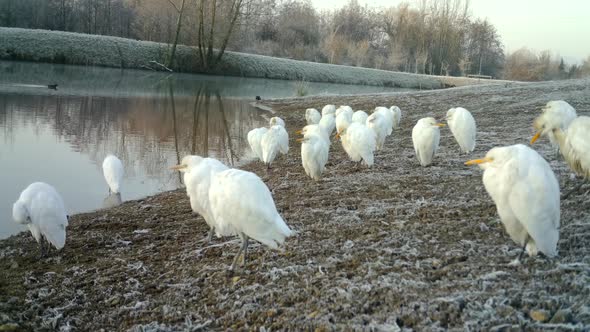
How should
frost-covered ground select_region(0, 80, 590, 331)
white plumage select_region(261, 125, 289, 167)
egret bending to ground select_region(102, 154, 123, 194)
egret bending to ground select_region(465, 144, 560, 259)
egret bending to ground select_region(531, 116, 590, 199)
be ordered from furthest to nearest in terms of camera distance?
1. white plumage select_region(261, 125, 289, 167)
2. egret bending to ground select_region(102, 154, 123, 194)
3. egret bending to ground select_region(531, 116, 590, 199)
4. egret bending to ground select_region(465, 144, 560, 259)
5. frost-covered ground select_region(0, 80, 590, 331)

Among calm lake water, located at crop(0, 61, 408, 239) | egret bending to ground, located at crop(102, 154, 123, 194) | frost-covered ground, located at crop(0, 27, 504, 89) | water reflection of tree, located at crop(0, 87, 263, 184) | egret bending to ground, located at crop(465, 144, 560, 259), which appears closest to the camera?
egret bending to ground, located at crop(465, 144, 560, 259)

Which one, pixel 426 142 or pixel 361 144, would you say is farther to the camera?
pixel 361 144

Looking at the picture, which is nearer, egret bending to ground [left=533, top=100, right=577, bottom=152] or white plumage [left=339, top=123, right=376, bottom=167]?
egret bending to ground [left=533, top=100, right=577, bottom=152]

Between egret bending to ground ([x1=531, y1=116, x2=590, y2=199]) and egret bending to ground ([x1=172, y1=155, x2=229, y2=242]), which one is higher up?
egret bending to ground ([x1=531, y1=116, x2=590, y2=199])

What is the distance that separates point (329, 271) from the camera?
176 inches

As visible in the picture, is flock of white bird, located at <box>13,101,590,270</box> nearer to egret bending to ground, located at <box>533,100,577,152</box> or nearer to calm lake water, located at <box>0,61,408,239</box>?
egret bending to ground, located at <box>533,100,577,152</box>

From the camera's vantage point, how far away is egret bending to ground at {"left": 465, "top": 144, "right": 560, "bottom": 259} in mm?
3908

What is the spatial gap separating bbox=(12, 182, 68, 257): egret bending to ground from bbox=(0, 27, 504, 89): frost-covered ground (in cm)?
3330

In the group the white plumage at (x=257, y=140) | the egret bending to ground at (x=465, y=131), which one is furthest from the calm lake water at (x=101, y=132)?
the egret bending to ground at (x=465, y=131)

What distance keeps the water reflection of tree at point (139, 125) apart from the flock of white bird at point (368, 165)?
321 cm

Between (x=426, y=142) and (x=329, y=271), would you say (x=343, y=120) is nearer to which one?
(x=426, y=142)

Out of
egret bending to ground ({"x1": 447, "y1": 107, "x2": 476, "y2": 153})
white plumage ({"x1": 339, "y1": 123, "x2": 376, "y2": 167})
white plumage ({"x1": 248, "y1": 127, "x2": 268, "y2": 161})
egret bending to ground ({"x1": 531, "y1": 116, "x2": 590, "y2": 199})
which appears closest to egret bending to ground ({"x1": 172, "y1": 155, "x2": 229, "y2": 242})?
white plumage ({"x1": 339, "y1": 123, "x2": 376, "y2": 167})

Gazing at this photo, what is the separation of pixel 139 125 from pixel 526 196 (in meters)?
13.9

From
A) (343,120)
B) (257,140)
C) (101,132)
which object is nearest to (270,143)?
(257,140)
